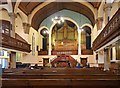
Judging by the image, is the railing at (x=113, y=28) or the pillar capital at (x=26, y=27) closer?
the railing at (x=113, y=28)

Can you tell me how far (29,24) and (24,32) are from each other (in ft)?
3.03

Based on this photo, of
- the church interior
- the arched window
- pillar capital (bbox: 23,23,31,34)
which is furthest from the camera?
the arched window

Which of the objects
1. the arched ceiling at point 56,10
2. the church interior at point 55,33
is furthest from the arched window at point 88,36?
the arched ceiling at point 56,10

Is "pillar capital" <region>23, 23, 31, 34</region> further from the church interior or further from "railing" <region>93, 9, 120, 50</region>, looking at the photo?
"railing" <region>93, 9, 120, 50</region>

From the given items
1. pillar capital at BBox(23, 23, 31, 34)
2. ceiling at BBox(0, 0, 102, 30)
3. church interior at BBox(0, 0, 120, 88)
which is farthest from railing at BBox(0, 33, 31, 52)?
ceiling at BBox(0, 0, 102, 30)

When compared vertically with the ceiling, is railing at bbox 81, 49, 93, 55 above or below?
below

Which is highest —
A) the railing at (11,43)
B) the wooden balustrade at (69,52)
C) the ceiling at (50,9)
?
the ceiling at (50,9)

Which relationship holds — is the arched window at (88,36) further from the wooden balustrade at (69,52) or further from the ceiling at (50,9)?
the ceiling at (50,9)

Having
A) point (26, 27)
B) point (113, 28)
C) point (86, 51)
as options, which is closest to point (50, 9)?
point (26, 27)

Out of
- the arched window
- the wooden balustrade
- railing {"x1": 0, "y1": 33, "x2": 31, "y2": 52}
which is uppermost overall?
the arched window

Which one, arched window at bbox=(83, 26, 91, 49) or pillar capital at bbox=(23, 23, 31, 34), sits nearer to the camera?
pillar capital at bbox=(23, 23, 31, 34)

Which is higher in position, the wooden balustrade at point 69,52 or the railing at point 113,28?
the railing at point 113,28

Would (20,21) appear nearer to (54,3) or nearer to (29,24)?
(29,24)

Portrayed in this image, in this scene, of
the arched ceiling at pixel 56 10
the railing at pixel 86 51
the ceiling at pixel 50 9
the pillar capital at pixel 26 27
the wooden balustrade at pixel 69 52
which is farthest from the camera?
the wooden balustrade at pixel 69 52
